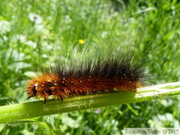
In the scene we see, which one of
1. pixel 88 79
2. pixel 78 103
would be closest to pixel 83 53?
pixel 88 79

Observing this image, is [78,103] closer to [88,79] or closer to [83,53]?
[88,79]

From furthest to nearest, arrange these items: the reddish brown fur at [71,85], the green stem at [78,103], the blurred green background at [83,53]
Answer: the blurred green background at [83,53] → the reddish brown fur at [71,85] → the green stem at [78,103]

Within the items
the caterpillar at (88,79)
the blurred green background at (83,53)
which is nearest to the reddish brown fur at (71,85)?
the caterpillar at (88,79)

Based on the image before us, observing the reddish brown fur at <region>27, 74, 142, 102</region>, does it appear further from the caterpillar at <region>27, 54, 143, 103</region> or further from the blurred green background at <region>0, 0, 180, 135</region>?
the blurred green background at <region>0, 0, 180, 135</region>

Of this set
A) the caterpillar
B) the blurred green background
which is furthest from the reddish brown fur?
the blurred green background

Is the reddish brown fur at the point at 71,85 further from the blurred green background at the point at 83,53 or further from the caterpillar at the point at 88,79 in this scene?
the blurred green background at the point at 83,53

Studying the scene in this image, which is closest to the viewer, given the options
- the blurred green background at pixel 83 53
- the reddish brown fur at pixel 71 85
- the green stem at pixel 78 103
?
the green stem at pixel 78 103
